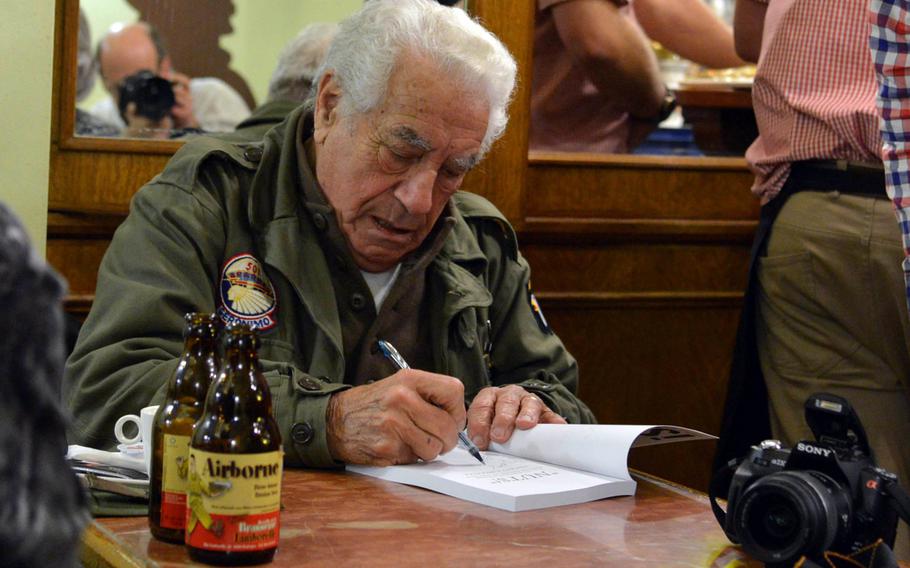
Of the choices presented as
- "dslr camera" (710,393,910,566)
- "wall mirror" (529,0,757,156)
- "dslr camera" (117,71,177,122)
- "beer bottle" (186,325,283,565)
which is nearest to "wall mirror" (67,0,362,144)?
"dslr camera" (117,71,177,122)

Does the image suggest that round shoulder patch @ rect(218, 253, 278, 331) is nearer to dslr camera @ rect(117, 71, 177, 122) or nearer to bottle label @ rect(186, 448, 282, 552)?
bottle label @ rect(186, 448, 282, 552)

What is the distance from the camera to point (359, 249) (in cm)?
221

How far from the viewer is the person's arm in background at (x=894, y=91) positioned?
215cm

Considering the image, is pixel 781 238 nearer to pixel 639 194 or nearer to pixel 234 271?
pixel 639 194

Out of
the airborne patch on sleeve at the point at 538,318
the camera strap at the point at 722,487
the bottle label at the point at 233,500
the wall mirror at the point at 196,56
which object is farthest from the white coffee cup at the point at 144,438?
the wall mirror at the point at 196,56

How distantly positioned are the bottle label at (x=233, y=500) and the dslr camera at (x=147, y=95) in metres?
1.88

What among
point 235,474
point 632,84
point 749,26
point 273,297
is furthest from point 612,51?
point 235,474

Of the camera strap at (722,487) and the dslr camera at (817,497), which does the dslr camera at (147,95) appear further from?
the dslr camera at (817,497)

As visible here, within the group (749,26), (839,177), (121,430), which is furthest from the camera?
(749,26)

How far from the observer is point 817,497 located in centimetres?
139

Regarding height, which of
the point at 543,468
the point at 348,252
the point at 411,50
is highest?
the point at 411,50

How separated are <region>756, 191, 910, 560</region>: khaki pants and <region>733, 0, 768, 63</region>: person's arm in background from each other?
562mm

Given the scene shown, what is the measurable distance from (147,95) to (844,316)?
189cm

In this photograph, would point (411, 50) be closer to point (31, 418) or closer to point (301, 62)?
point (301, 62)
